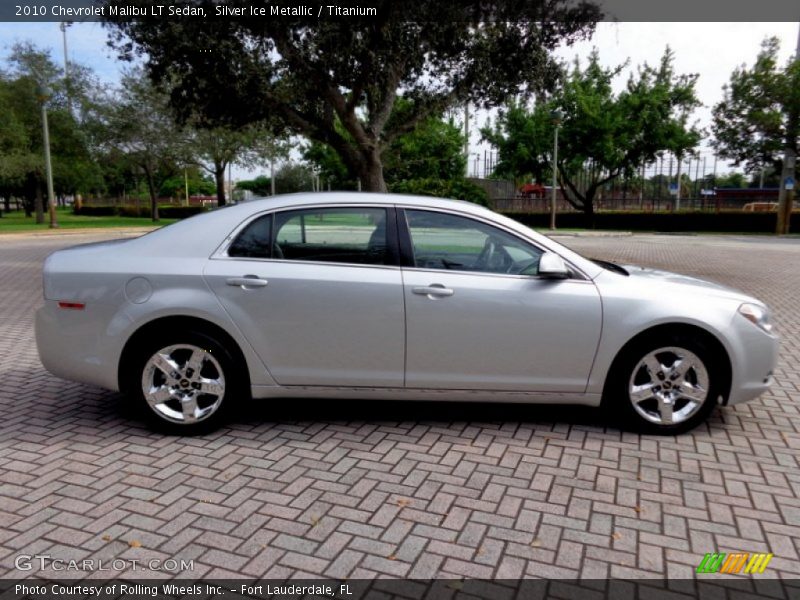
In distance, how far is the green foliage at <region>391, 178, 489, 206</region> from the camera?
127ft

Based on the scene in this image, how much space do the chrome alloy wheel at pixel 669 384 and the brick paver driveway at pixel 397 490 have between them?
0.63 ft

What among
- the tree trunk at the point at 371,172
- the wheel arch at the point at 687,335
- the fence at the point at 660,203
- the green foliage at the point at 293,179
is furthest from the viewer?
the green foliage at the point at 293,179

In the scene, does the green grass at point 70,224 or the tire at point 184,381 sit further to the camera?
the green grass at point 70,224

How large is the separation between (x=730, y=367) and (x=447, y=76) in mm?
16480

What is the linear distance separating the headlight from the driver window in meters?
1.44

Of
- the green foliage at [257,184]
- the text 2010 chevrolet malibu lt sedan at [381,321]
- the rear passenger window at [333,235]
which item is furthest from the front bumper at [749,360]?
the green foliage at [257,184]

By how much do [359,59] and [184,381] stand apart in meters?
13.7

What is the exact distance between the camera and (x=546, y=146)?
1468 inches

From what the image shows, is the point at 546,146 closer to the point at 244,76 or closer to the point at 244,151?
the point at 244,151

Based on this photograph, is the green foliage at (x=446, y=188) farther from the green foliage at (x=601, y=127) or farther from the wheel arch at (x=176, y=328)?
the wheel arch at (x=176, y=328)

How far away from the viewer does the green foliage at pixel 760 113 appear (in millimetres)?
31719

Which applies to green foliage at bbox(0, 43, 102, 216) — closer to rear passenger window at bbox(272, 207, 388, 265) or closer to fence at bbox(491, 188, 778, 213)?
fence at bbox(491, 188, 778, 213)

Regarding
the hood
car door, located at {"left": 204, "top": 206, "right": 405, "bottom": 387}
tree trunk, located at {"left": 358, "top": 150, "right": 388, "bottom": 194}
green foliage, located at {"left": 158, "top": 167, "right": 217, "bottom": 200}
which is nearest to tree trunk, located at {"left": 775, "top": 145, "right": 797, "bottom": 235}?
tree trunk, located at {"left": 358, "top": 150, "right": 388, "bottom": 194}

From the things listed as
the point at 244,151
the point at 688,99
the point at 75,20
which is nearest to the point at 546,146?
the point at 688,99
